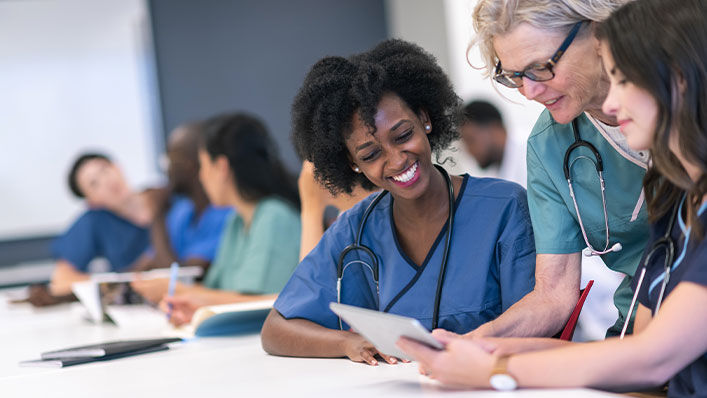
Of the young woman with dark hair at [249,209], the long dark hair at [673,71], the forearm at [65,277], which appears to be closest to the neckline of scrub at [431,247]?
the long dark hair at [673,71]

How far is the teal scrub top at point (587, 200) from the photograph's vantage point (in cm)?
165

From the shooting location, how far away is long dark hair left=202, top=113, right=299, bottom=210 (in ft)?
10.0

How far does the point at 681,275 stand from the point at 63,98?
5.41m

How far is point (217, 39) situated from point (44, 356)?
4098 mm

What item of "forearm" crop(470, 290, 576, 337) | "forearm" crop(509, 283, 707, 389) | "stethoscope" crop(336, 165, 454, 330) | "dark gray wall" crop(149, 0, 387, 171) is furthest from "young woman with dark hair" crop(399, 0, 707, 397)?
"dark gray wall" crop(149, 0, 387, 171)

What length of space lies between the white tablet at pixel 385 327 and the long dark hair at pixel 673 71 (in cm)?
43

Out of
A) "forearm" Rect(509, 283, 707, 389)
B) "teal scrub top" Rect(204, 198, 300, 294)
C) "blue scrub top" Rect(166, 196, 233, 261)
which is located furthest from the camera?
"blue scrub top" Rect(166, 196, 233, 261)

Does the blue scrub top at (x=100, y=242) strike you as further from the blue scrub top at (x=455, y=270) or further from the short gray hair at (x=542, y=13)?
the short gray hair at (x=542, y=13)

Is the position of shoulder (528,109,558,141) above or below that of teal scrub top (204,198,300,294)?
above

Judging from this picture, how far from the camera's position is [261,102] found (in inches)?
235

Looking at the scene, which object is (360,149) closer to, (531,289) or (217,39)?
(531,289)

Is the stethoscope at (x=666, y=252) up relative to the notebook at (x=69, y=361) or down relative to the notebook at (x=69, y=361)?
up

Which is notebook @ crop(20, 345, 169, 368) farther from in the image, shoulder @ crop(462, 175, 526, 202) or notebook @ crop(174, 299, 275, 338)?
shoulder @ crop(462, 175, 526, 202)

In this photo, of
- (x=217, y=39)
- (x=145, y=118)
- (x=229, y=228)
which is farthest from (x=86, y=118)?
(x=229, y=228)
